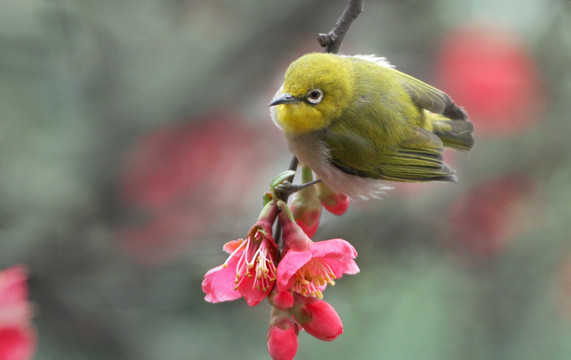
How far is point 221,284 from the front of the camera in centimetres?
101

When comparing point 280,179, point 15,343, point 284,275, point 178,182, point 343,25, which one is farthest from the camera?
point 178,182

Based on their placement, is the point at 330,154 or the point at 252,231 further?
the point at 330,154

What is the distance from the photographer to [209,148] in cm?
217

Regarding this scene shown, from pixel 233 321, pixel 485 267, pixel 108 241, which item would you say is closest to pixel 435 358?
pixel 485 267

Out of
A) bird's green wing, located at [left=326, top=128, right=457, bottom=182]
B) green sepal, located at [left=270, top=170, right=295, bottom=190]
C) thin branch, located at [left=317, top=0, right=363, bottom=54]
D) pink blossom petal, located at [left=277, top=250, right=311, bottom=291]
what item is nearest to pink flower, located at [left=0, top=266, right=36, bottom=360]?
pink blossom petal, located at [left=277, top=250, right=311, bottom=291]

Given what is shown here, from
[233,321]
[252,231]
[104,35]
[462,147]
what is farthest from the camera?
[104,35]

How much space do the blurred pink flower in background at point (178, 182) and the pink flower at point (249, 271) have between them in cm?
106

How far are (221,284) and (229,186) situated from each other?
128 cm

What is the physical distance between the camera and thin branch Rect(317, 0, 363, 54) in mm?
1171

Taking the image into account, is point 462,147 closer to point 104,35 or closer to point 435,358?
point 435,358

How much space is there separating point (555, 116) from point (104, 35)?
1.76 m

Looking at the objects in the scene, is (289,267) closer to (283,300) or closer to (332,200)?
(283,300)

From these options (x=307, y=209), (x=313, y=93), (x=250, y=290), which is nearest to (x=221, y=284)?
(x=250, y=290)

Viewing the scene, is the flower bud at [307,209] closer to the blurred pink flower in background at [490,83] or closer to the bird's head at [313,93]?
the bird's head at [313,93]
